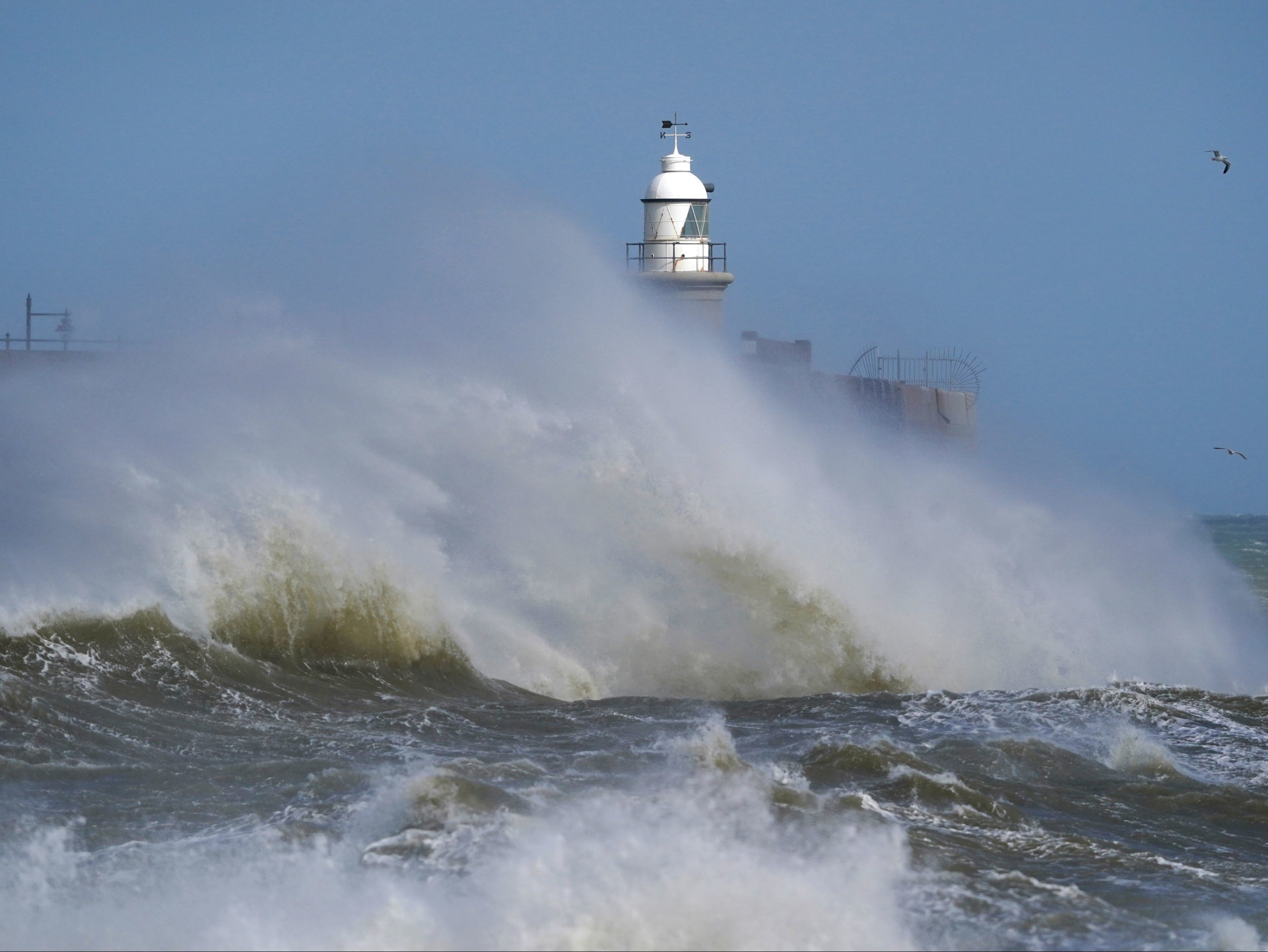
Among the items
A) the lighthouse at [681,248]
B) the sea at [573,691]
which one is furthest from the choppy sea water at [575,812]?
the lighthouse at [681,248]

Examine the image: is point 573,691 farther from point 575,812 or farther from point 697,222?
point 697,222

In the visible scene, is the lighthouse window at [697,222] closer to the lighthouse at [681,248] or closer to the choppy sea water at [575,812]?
the lighthouse at [681,248]

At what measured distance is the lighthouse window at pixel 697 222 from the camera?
89.8 ft

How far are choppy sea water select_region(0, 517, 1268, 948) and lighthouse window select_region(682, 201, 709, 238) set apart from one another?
642 inches

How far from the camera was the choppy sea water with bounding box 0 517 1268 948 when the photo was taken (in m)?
6.10

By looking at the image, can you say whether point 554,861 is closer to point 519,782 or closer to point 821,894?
point 821,894

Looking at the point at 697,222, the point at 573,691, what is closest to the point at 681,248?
the point at 697,222

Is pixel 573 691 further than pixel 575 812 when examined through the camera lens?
Yes

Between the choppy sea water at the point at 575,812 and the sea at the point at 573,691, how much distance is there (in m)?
0.03

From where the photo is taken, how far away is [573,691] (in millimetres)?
13328

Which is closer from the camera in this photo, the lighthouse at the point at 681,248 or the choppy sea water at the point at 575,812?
the choppy sea water at the point at 575,812

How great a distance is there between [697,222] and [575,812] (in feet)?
69.1

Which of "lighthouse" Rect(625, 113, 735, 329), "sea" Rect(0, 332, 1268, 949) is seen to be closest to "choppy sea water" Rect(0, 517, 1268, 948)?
"sea" Rect(0, 332, 1268, 949)

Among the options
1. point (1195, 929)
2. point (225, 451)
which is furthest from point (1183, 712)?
point (225, 451)
